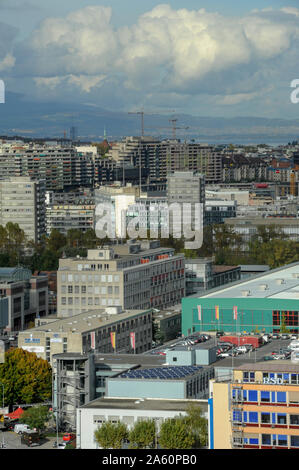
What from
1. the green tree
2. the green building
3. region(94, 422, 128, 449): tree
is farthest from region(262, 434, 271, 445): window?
the green tree

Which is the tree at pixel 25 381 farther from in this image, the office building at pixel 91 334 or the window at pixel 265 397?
the window at pixel 265 397

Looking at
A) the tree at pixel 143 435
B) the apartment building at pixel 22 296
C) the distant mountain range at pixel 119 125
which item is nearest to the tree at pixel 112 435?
the tree at pixel 143 435

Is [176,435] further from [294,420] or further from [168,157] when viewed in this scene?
[168,157]

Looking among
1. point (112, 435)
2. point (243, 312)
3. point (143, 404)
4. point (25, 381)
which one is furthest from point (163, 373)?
point (243, 312)

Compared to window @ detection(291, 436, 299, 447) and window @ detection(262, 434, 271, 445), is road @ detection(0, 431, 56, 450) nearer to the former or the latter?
window @ detection(262, 434, 271, 445)

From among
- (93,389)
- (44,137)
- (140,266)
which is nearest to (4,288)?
(140,266)
